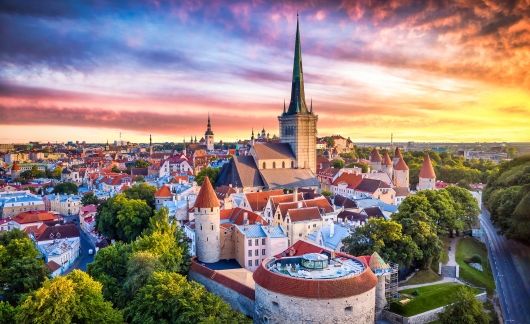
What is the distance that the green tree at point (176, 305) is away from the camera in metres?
25.9

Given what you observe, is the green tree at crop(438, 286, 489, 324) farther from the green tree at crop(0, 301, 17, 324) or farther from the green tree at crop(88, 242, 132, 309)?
the green tree at crop(0, 301, 17, 324)

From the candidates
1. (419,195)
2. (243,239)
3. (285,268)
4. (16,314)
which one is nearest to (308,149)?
(419,195)

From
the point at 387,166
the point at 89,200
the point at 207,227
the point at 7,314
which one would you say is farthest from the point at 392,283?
the point at 89,200

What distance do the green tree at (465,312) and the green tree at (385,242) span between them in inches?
275

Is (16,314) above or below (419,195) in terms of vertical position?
below

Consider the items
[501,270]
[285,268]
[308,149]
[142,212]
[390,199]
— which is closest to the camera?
[285,268]

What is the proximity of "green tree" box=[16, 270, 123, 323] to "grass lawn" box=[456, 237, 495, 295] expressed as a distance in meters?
28.6

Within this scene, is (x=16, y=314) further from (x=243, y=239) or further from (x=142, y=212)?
(x=142, y=212)

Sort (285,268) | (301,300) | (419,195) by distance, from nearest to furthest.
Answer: (301,300) < (285,268) < (419,195)

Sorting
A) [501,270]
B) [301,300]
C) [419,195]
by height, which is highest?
[419,195]

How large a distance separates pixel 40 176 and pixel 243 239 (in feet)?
338

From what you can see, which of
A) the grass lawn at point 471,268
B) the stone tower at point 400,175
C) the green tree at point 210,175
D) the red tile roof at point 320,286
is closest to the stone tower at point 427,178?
the stone tower at point 400,175

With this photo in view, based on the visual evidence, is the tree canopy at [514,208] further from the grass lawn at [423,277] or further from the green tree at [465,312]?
the green tree at [465,312]

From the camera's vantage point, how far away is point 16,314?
1046 inches
